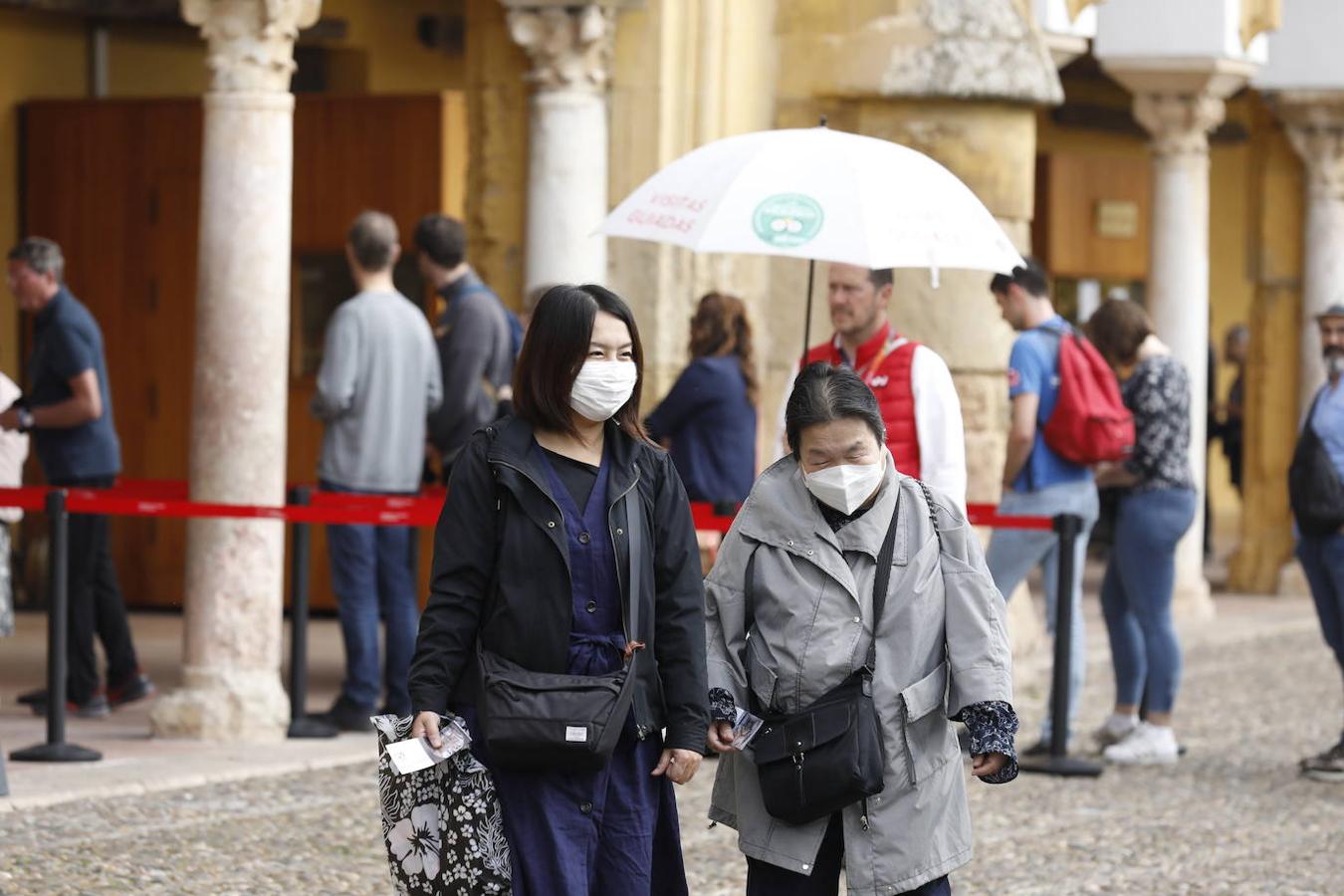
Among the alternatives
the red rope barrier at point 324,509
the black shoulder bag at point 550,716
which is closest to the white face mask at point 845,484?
the black shoulder bag at point 550,716

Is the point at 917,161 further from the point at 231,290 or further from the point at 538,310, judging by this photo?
the point at 231,290

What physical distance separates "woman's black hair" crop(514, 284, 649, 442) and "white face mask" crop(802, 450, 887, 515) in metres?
0.43

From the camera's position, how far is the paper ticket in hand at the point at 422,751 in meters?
4.33

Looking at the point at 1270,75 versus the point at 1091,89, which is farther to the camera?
the point at 1091,89

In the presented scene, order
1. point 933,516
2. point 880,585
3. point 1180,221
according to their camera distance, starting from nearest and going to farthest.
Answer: point 880,585 → point 933,516 → point 1180,221

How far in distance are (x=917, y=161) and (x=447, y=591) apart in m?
2.40

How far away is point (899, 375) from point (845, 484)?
1997 mm

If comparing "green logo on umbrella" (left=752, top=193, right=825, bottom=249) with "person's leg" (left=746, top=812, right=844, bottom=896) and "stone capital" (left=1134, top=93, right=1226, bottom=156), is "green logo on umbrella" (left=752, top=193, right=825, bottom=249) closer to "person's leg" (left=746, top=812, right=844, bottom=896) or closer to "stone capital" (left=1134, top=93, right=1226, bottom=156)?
"person's leg" (left=746, top=812, right=844, bottom=896)

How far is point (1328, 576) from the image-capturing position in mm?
8859

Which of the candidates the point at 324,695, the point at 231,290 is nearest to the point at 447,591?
the point at 231,290

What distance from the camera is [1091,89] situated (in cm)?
2023

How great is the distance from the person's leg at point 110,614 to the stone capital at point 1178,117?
7204 millimetres

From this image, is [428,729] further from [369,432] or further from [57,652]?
[369,432]

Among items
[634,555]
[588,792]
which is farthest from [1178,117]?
[588,792]
